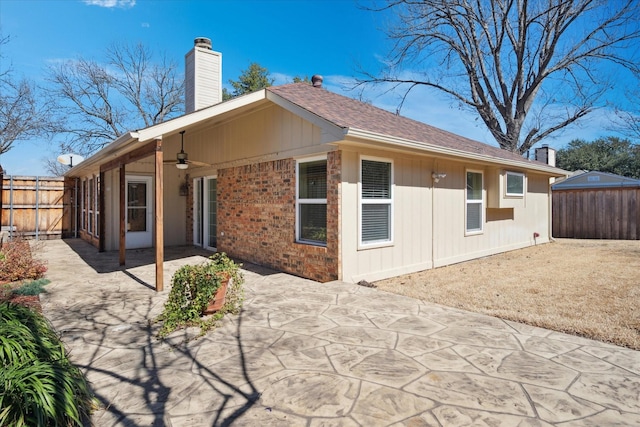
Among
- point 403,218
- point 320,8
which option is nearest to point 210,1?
point 320,8

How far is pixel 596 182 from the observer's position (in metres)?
15.2

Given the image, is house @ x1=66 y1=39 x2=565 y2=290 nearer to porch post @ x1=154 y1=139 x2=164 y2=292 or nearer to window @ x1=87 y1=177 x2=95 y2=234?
porch post @ x1=154 y1=139 x2=164 y2=292

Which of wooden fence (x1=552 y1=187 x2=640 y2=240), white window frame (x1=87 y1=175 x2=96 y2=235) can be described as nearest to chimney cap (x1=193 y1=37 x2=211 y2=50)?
white window frame (x1=87 y1=175 x2=96 y2=235)

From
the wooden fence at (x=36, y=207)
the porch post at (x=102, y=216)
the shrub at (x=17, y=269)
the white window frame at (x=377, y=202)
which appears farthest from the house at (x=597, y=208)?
the wooden fence at (x=36, y=207)

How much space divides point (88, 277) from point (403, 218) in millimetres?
6072

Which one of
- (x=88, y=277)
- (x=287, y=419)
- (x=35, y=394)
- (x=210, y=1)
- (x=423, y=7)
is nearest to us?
(x=35, y=394)

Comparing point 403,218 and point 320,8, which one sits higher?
point 320,8

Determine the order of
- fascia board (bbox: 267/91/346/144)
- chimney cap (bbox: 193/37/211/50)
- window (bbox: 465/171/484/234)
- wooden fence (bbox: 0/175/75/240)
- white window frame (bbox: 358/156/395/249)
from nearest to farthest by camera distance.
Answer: fascia board (bbox: 267/91/346/144) < white window frame (bbox: 358/156/395/249) < window (bbox: 465/171/484/234) < chimney cap (bbox: 193/37/211/50) < wooden fence (bbox: 0/175/75/240)

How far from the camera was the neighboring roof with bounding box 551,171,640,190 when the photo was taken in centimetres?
1424

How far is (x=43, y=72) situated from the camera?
18.6 metres

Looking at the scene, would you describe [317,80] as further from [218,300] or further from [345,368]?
[345,368]

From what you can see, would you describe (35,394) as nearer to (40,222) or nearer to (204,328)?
(204,328)

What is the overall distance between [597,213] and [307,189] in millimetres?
13795

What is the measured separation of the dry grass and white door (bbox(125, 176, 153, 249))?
24.9ft
